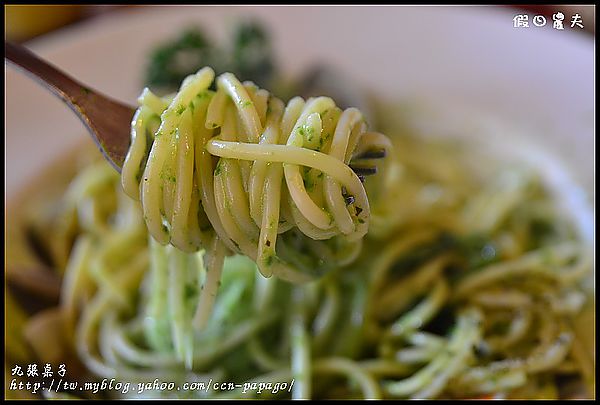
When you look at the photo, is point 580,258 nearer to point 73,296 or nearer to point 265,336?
point 265,336

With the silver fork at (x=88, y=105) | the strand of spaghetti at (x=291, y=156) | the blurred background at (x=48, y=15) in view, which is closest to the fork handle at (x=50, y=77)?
the silver fork at (x=88, y=105)

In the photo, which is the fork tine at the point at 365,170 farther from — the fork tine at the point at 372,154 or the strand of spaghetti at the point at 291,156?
the strand of spaghetti at the point at 291,156

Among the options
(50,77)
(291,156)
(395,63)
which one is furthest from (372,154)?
(395,63)

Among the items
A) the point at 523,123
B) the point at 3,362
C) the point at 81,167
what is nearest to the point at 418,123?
the point at 523,123

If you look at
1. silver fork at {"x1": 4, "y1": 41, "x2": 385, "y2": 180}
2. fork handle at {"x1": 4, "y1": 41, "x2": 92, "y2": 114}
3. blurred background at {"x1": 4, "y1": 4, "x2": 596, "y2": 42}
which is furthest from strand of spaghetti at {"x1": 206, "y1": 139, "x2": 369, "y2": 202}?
blurred background at {"x1": 4, "y1": 4, "x2": 596, "y2": 42}

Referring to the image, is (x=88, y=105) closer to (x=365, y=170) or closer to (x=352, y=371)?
(x=365, y=170)
